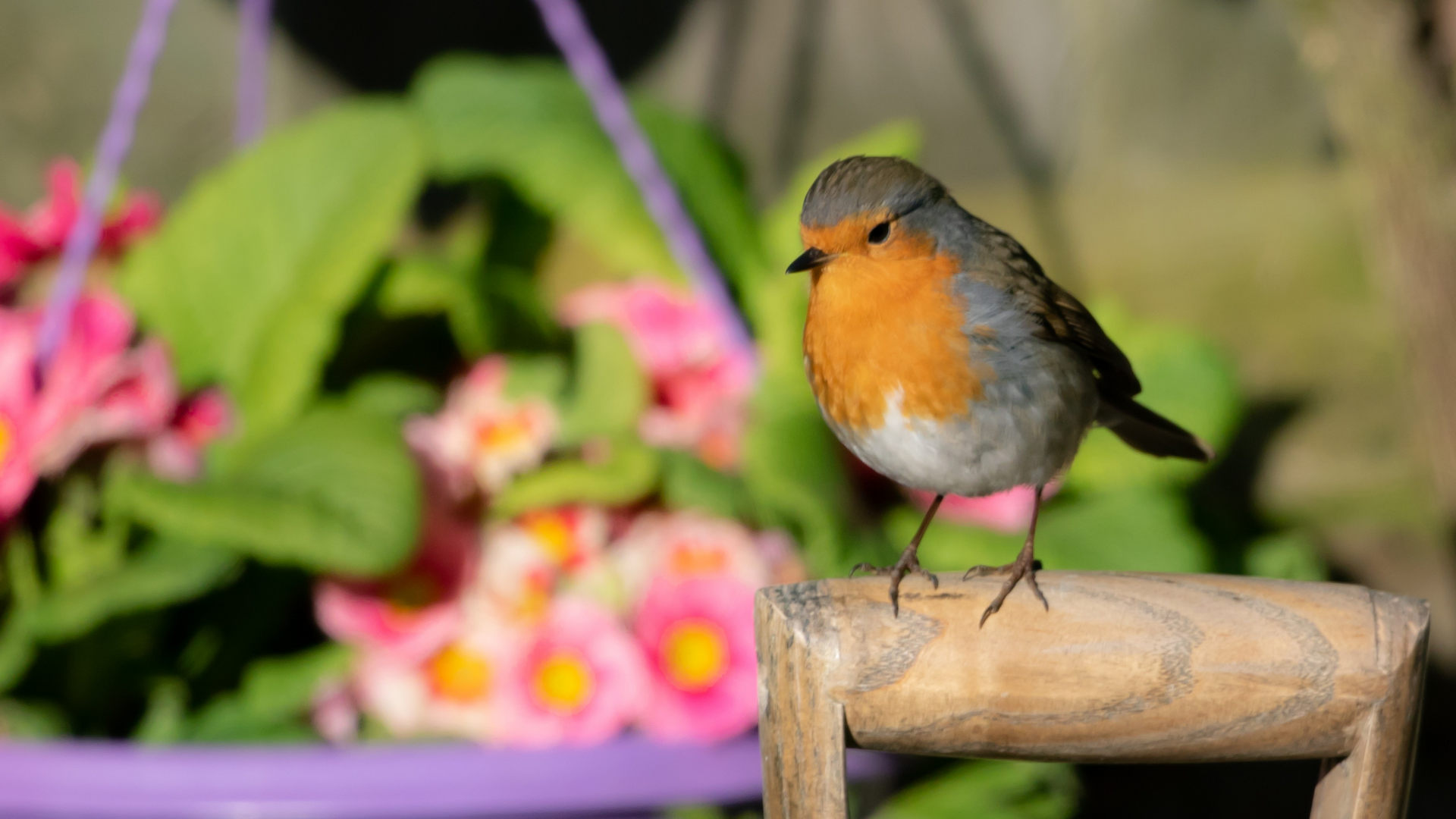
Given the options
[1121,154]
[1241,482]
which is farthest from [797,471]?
[1121,154]

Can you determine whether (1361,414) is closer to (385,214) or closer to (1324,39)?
(1324,39)

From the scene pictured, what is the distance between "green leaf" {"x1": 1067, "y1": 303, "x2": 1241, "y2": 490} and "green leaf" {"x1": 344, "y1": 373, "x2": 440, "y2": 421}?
67 cm

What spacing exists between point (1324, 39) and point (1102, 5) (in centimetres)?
139

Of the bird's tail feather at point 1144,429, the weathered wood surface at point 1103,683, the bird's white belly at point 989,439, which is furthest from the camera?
the bird's tail feather at point 1144,429

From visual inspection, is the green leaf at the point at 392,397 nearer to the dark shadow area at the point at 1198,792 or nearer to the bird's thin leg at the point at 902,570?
the bird's thin leg at the point at 902,570

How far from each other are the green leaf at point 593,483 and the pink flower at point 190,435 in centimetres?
31

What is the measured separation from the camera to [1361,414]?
2.58 m

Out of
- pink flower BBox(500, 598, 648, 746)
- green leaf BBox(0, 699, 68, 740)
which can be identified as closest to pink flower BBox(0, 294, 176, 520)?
green leaf BBox(0, 699, 68, 740)

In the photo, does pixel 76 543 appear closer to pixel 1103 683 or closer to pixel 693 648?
pixel 693 648

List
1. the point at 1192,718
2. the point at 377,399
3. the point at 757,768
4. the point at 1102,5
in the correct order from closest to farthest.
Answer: the point at 1192,718 → the point at 757,768 → the point at 377,399 → the point at 1102,5

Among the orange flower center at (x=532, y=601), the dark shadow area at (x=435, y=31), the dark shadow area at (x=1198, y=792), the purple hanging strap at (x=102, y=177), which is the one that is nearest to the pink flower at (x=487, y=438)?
the orange flower center at (x=532, y=601)

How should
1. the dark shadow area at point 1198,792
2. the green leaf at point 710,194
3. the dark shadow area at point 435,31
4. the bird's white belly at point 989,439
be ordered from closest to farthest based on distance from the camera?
the bird's white belly at point 989,439
the green leaf at point 710,194
the dark shadow area at point 1198,792
the dark shadow area at point 435,31

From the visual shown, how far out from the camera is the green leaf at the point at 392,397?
1.38 m

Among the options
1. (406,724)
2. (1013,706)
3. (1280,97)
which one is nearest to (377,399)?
(406,724)
